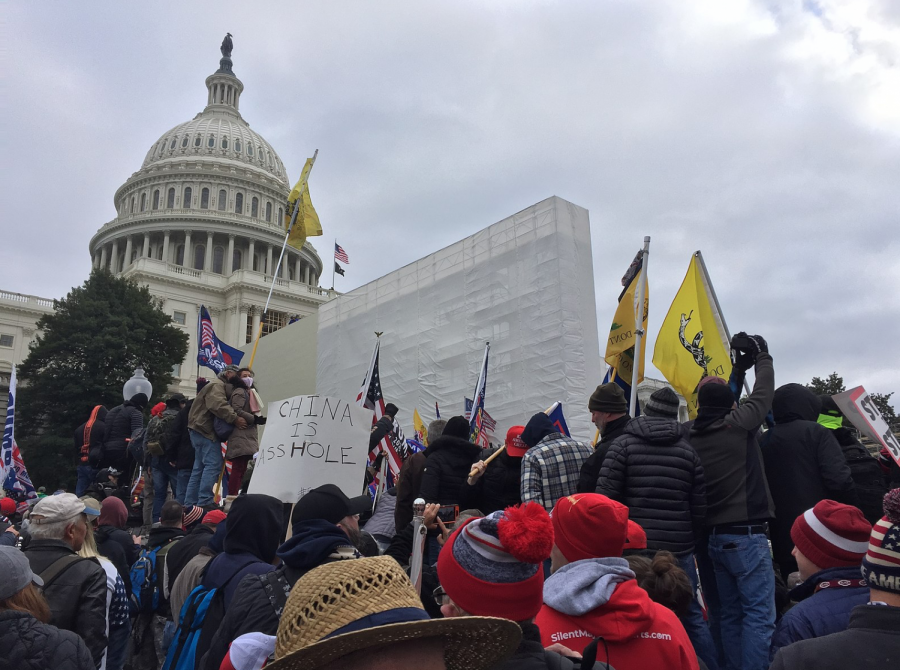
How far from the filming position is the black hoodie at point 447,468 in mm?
5137

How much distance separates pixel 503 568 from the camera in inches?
81.4

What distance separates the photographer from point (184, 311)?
6059 cm

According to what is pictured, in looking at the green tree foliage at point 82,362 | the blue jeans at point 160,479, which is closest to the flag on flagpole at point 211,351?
the blue jeans at point 160,479

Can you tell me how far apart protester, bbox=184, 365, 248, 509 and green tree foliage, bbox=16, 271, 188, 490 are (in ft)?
83.0

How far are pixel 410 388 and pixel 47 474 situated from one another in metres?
17.8

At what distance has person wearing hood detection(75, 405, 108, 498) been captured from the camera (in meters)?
9.96

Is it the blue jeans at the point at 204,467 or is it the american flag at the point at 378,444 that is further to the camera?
the american flag at the point at 378,444

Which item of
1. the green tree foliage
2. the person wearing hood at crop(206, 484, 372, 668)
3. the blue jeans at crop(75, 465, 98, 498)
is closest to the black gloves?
the person wearing hood at crop(206, 484, 372, 668)

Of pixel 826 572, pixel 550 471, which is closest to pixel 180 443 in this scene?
pixel 550 471

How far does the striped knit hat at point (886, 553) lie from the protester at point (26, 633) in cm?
258

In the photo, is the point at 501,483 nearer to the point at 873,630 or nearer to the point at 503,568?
the point at 503,568

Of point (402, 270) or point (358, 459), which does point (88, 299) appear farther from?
point (358, 459)

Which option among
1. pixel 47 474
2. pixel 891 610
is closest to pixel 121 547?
pixel 891 610

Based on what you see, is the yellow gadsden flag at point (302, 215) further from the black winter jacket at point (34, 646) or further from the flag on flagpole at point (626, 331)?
the black winter jacket at point (34, 646)
